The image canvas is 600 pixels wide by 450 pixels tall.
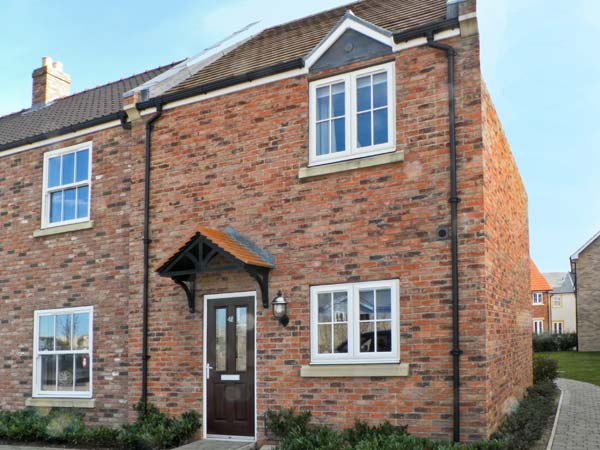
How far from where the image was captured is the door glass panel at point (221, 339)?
10.7m

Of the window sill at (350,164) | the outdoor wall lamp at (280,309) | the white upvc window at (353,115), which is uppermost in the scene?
the white upvc window at (353,115)

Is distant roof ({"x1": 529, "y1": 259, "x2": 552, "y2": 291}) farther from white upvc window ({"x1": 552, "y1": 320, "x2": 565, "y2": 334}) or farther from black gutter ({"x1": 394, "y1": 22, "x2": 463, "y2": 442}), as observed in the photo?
black gutter ({"x1": 394, "y1": 22, "x2": 463, "y2": 442})

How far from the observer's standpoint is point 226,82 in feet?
36.5

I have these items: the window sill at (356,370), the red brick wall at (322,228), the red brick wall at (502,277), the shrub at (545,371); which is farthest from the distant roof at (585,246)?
the window sill at (356,370)

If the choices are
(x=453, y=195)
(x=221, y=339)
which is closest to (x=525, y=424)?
(x=453, y=195)

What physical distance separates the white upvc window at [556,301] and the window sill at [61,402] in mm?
56094

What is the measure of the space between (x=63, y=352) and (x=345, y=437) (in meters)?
6.44

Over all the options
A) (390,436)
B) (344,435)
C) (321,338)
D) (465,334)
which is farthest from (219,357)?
(465,334)

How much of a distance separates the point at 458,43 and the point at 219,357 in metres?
6.07

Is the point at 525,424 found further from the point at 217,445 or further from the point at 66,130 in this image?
the point at 66,130

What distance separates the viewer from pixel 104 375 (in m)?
12.1

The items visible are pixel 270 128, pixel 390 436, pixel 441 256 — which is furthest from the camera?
pixel 270 128

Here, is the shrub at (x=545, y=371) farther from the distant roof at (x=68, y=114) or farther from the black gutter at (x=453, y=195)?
the distant roof at (x=68, y=114)

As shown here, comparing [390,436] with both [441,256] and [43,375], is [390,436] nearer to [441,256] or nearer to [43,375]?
[441,256]
